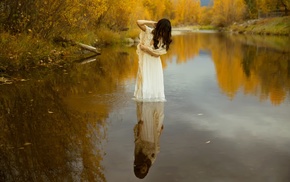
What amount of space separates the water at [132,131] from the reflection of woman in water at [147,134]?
Result: 0.10 meters

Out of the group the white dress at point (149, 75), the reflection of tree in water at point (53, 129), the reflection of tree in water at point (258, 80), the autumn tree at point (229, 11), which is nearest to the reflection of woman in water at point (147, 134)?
the white dress at point (149, 75)

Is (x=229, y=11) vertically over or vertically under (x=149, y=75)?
under

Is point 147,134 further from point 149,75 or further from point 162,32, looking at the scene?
point 162,32

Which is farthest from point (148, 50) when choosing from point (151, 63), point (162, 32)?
point (162, 32)

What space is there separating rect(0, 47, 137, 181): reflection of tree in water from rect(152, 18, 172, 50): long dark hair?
216cm

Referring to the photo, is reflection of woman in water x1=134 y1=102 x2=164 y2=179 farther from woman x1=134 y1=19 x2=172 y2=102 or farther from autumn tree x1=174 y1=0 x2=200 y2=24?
autumn tree x1=174 y1=0 x2=200 y2=24

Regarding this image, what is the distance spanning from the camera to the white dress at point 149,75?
10.3 m

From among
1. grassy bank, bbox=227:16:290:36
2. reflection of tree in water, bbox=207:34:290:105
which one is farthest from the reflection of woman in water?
grassy bank, bbox=227:16:290:36

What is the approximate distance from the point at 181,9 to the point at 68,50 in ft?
406

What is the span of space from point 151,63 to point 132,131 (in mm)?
3175

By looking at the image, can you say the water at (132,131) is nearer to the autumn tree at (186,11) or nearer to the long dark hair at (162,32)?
the long dark hair at (162,32)

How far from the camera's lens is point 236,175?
5.48 meters

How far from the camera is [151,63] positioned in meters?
10.5

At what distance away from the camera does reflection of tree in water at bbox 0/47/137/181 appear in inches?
224
